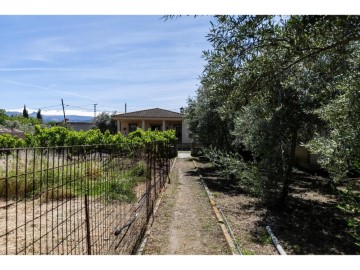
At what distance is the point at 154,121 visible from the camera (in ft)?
135

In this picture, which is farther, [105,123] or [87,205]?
[105,123]

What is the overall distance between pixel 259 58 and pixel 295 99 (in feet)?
13.0

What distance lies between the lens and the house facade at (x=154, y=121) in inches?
1554

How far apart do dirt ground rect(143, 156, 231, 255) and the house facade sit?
29.0 metres

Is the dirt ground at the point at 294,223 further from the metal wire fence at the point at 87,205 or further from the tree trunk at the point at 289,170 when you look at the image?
the metal wire fence at the point at 87,205

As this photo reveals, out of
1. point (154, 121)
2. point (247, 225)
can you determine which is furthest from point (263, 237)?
point (154, 121)

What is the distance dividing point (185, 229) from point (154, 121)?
34.5m

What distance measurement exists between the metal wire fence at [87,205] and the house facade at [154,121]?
28469 millimetres

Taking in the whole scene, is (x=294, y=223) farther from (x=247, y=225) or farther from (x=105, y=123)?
(x=105, y=123)

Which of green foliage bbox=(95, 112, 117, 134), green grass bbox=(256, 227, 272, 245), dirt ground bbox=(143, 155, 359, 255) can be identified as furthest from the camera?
green foliage bbox=(95, 112, 117, 134)

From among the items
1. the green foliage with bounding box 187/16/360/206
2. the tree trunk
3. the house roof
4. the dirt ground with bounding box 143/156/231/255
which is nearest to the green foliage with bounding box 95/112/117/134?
the house roof

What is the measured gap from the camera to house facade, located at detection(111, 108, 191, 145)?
39.5m

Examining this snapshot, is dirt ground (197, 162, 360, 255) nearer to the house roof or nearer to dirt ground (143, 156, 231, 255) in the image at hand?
dirt ground (143, 156, 231, 255)

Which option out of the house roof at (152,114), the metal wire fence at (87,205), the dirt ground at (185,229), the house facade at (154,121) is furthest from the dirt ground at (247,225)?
the house roof at (152,114)
